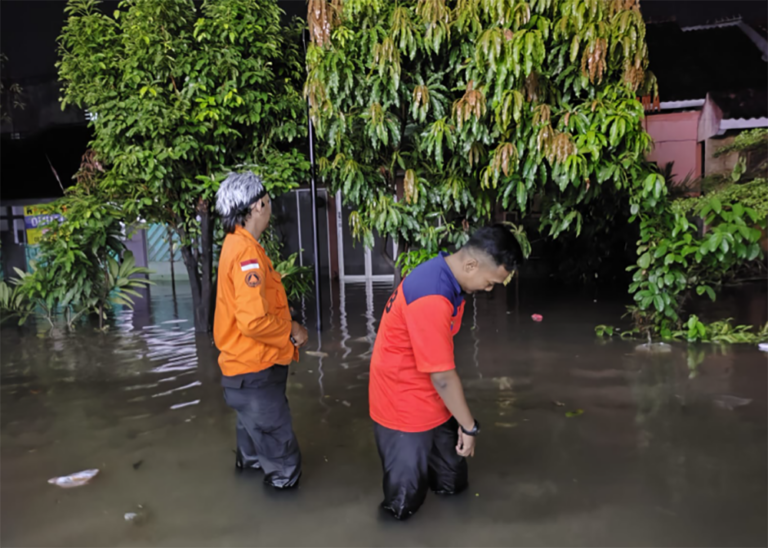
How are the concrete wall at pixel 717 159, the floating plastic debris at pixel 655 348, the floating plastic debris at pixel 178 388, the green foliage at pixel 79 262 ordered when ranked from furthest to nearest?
the concrete wall at pixel 717 159 < the green foliage at pixel 79 262 < the floating plastic debris at pixel 655 348 < the floating plastic debris at pixel 178 388

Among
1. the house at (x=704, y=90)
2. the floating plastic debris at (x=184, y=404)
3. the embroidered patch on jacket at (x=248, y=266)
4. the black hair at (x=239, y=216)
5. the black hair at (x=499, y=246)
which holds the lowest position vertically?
the floating plastic debris at (x=184, y=404)

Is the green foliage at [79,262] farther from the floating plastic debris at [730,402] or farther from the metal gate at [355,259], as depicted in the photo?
the floating plastic debris at [730,402]

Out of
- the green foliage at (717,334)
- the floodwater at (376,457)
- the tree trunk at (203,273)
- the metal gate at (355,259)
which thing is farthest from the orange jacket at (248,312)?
the metal gate at (355,259)

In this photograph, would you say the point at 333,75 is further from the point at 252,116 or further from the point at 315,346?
the point at 315,346

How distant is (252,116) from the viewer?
18.2 feet

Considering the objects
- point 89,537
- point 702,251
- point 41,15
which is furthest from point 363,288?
point 89,537

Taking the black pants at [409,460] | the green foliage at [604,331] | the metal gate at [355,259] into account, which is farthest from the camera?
the metal gate at [355,259]

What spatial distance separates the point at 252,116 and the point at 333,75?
108cm

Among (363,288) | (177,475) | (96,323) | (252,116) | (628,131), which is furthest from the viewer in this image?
(363,288)

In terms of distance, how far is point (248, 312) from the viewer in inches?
91.8

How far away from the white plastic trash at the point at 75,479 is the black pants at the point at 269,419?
89cm

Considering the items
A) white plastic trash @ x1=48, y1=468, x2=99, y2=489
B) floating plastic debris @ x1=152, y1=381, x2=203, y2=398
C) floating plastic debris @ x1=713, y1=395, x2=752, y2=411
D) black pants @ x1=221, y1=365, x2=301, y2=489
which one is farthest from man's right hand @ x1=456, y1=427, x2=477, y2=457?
floating plastic debris @ x1=152, y1=381, x2=203, y2=398

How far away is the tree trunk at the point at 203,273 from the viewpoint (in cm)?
622

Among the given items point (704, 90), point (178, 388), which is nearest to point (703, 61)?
point (704, 90)
